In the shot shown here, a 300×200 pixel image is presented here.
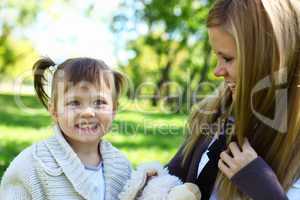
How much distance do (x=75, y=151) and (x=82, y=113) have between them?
201mm

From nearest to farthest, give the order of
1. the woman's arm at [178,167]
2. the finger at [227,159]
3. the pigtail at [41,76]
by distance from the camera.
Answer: the finger at [227,159] < the woman's arm at [178,167] < the pigtail at [41,76]

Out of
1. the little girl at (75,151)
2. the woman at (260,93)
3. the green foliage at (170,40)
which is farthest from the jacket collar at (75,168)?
the green foliage at (170,40)

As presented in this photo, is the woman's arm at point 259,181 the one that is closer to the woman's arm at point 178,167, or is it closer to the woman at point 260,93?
the woman at point 260,93

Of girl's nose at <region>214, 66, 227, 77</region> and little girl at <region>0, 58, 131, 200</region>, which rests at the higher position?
girl's nose at <region>214, 66, 227, 77</region>

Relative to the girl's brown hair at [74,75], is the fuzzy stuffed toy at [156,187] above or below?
below

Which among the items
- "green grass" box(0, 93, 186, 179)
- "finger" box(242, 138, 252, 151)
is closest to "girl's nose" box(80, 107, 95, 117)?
"finger" box(242, 138, 252, 151)

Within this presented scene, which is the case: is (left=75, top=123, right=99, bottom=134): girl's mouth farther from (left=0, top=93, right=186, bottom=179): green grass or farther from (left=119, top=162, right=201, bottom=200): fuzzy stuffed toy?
(left=0, top=93, right=186, bottom=179): green grass

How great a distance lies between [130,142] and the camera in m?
6.66

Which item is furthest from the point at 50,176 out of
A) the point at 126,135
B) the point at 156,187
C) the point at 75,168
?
the point at 126,135

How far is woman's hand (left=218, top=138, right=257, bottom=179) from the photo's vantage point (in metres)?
1.87

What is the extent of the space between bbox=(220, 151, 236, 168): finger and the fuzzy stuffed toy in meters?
0.17

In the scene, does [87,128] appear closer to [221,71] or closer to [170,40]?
[221,71]

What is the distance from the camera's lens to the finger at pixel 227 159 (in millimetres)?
1895

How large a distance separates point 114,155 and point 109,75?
382 millimetres
